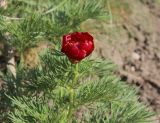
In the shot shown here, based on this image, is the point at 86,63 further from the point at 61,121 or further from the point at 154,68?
the point at 154,68

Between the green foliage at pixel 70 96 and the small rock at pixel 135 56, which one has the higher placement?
the green foliage at pixel 70 96

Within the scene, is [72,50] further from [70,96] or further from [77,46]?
[70,96]

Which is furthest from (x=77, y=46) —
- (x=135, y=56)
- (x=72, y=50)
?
(x=135, y=56)

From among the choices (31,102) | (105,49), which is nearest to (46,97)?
(31,102)

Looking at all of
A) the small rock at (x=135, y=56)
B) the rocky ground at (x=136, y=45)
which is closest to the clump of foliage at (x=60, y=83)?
the rocky ground at (x=136, y=45)

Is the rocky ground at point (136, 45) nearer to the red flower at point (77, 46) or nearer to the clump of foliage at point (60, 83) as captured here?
the clump of foliage at point (60, 83)

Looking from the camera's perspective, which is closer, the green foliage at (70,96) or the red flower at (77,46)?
the red flower at (77,46)
